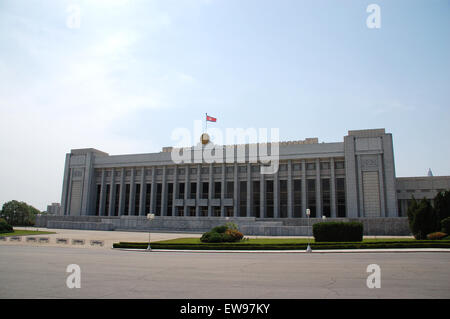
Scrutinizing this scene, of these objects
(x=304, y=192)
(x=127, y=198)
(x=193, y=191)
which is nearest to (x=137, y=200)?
(x=127, y=198)

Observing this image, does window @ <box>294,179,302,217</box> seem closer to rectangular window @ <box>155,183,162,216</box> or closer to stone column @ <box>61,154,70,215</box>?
rectangular window @ <box>155,183,162,216</box>

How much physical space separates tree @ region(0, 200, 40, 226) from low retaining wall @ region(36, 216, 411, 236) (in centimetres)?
699

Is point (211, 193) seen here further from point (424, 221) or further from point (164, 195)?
point (424, 221)

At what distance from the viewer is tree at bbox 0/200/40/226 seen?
224 feet

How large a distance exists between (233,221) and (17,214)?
163 ft

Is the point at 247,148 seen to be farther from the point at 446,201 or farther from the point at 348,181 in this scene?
the point at 446,201

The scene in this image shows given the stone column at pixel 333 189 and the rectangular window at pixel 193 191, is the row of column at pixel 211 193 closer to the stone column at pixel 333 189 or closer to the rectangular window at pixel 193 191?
the stone column at pixel 333 189

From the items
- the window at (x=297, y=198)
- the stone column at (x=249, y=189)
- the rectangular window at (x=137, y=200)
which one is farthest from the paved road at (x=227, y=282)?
the rectangular window at (x=137, y=200)

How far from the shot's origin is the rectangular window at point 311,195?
2509 inches

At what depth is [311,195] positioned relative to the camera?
64.5m

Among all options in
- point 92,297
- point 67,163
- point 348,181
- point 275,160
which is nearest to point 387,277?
point 92,297

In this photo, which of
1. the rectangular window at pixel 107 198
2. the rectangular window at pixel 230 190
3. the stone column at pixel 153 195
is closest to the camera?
the rectangular window at pixel 230 190

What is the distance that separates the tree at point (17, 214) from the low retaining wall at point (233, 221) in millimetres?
6985

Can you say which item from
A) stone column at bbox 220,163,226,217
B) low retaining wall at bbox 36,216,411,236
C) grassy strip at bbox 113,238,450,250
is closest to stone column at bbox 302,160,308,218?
low retaining wall at bbox 36,216,411,236
